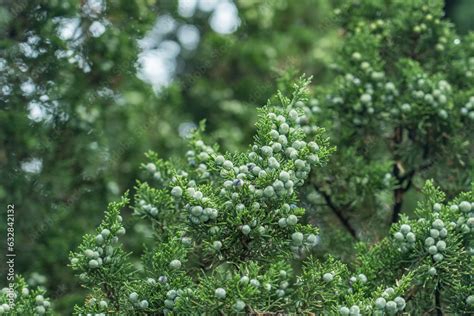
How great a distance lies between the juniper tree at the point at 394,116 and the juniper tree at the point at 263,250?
0.86 meters

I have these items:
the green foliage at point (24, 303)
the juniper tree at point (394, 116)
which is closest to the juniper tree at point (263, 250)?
the green foliage at point (24, 303)

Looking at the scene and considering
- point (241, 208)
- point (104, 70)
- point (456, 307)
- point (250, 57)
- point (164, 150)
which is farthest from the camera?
point (250, 57)

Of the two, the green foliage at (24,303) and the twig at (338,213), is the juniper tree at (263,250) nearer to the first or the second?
the green foliage at (24,303)

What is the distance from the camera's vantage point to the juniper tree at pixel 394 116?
3.62m

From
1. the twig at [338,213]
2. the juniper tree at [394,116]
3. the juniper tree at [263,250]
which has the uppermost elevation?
the juniper tree at [394,116]

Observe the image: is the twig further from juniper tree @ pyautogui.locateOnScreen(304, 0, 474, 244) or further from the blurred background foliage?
the blurred background foliage

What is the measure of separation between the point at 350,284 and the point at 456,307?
38cm

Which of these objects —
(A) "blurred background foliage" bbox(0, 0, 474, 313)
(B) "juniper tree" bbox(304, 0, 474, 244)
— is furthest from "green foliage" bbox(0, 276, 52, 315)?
(B) "juniper tree" bbox(304, 0, 474, 244)

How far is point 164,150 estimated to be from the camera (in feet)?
18.9

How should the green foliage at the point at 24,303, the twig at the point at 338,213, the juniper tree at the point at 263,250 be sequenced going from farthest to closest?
the twig at the point at 338,213 → the green foliage at the point at 24,303 → the juniper tree at the point at 263,250

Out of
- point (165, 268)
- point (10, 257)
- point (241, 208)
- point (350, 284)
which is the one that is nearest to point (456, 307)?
point (350, 284)

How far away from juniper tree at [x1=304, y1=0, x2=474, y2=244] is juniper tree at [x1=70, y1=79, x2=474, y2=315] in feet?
2.81

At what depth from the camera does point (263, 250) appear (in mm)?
2521

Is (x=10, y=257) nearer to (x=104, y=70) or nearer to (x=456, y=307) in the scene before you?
(x=104, y=70)
